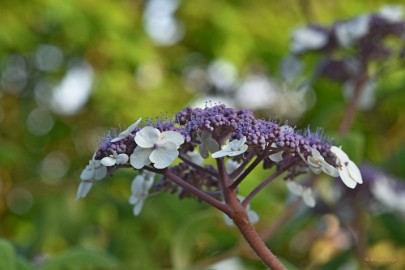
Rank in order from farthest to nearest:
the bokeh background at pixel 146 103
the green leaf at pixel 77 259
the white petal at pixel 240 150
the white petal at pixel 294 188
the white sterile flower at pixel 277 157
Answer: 1. the bokeh background at pixel 146 103
2. the green leaf at pixel 77 259
3. the white petal at pixel 294 188
4. the white sterile flower at pixel 277 157
5. the white petal at pixel 240 150

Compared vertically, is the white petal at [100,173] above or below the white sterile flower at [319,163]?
below

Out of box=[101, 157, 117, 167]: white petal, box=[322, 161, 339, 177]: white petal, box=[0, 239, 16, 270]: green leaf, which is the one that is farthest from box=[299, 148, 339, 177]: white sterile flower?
box=[0, 239, 16, 270]: green leaf

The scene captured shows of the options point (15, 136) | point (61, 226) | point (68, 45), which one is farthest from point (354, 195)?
point (15, 136)

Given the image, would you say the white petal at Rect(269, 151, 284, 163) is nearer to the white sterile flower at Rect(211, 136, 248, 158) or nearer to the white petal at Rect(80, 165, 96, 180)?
the white sterile flower at Rect(211, 136, 248, 158)

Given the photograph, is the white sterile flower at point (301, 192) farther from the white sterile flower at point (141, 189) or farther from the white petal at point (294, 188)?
the white sterile flower at point (141, 189)

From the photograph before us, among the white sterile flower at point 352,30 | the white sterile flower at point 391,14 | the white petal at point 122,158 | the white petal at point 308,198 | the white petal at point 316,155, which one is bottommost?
the white petal at point 122,158

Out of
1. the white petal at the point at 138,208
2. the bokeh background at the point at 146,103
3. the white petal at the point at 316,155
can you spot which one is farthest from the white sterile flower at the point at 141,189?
the bokeh background at the point at 146,103
